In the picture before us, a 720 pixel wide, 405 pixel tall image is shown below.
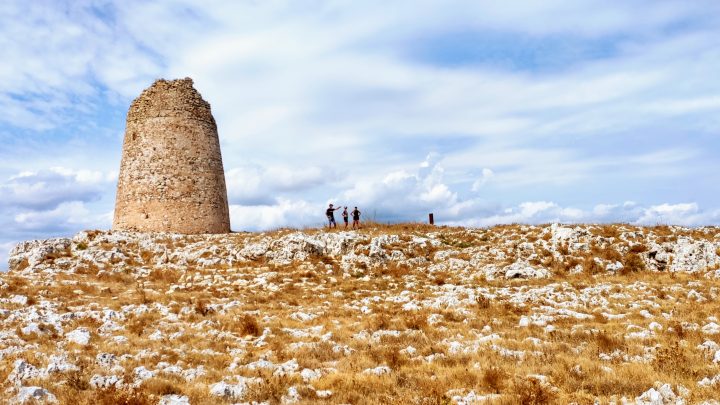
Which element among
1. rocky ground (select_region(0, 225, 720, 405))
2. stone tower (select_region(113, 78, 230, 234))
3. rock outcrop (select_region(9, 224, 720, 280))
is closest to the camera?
rocky ground (select_region(0, 225, 720, 405))

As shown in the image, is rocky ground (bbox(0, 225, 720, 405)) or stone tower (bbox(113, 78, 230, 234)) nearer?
rocky ground (bbox(0, 225, 720, 405))

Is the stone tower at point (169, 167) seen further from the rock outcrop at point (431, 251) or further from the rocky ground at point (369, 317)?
the rock outcrop at point (431, 251)

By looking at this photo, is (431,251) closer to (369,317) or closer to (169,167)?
(369,317)

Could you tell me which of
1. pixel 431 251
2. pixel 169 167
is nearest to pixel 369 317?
pixel 431 251

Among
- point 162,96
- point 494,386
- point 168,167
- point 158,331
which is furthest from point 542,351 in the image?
point 162,96

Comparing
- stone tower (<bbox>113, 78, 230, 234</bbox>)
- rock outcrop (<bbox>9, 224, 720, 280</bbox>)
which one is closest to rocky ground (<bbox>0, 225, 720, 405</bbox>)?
rock outcrop (<bbox>9, 224, 720, 280</bbox>)

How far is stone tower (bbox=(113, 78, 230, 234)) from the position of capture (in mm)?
32438

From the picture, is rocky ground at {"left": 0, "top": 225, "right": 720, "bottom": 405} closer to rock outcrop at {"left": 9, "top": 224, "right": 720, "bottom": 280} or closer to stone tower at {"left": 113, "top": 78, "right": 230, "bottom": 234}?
rock outcrop at {"left": 9, "top": 224, "right": 720, "bottom": 280}

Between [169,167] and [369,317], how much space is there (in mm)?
22355

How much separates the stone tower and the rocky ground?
120 inches

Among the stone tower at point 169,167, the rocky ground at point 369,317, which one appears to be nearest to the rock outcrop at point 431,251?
the rocky ground at point 369,317

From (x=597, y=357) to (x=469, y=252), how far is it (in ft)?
51.3

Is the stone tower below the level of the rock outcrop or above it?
above

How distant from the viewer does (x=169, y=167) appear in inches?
1287
